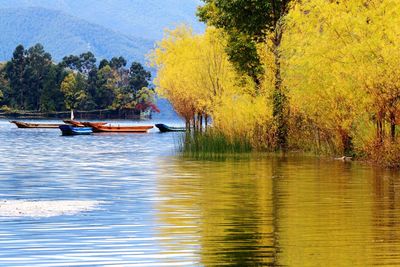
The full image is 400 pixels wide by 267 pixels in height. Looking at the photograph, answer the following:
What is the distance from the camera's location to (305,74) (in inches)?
1921

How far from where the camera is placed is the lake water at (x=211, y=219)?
1742 cm

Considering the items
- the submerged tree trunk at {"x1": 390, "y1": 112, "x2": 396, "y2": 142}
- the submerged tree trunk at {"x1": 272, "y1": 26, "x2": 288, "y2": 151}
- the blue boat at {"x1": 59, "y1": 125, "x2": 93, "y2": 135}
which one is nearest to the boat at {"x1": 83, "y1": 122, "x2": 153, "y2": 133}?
the blue boat at {"x1": 59, "y1": 125, "x2": 93, "y2": 135}

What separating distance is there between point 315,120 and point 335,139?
2150 mm

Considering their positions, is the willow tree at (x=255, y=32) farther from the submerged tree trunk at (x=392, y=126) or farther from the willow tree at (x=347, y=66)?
the submerged tree trunk at (x=392, y=126)

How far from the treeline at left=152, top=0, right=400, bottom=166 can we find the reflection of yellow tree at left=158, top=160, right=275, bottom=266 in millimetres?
5861

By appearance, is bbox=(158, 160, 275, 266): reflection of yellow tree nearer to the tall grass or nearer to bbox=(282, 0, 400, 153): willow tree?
bbox=(282, 0, 400, 153): willow tree

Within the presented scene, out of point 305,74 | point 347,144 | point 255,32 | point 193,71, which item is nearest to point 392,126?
point 305,74

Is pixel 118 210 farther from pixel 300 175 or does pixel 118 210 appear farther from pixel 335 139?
pixel 335 139

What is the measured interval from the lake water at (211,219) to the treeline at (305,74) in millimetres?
3821

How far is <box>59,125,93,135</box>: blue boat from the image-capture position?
117537 mm

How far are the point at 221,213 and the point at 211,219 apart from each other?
57.5 inches

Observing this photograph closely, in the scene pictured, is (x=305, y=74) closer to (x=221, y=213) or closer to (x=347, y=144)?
(x=347, y=144)

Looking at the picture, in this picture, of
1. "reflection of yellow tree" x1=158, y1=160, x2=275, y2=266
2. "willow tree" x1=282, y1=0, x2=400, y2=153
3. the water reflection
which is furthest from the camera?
"willow tree" x1=282, y1=0, x2=400, y2=153

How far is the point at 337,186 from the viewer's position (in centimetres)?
3353
